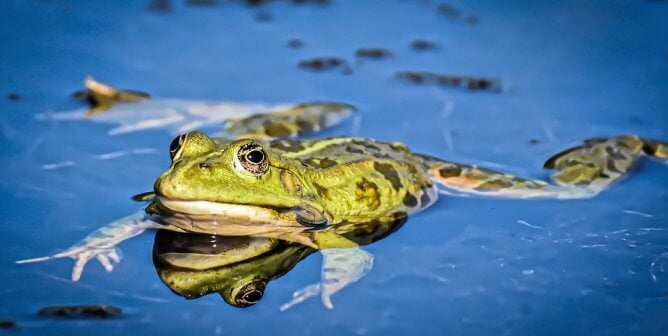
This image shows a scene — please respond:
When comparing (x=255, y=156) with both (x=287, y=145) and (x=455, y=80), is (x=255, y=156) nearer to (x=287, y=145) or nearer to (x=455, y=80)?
(x=287, y=145)

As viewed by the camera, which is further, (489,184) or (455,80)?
(455,80)

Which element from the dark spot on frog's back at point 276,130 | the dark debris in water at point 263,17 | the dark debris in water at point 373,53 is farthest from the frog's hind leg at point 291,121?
the dark debris in water at point 263,17

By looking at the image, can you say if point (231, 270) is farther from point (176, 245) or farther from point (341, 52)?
point (341, 52)

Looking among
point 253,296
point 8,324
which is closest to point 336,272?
point 253,296

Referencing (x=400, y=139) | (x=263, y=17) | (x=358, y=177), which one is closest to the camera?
(x=358, y=177)

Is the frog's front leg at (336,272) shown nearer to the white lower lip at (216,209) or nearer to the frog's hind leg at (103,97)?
the white lower lip at (216,209)

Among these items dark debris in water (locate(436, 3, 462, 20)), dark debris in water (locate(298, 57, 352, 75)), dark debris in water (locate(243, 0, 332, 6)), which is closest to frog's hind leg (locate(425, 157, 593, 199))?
dark debris in water (locate(298, 57, 352, 75))
